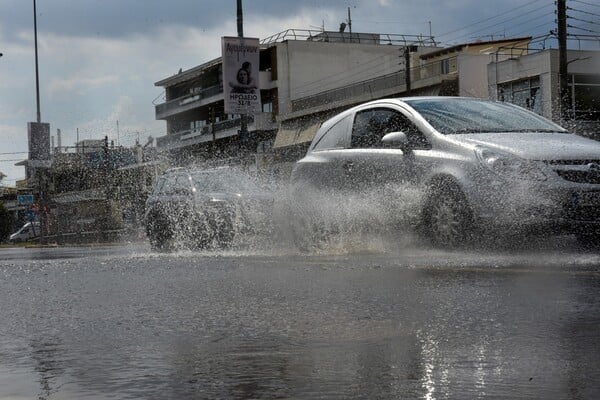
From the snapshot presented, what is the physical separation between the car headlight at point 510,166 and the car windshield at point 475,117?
709 millimetres

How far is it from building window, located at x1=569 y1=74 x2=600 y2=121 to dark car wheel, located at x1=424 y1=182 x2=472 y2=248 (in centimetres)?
3281

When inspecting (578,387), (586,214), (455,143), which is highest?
(455,143)

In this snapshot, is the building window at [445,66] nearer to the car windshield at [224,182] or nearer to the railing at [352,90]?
the railing at [352,90]

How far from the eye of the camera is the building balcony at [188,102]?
68.6 metres

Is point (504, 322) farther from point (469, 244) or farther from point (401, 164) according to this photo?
point (401, 164)

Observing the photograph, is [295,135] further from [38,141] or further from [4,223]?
[4,223]

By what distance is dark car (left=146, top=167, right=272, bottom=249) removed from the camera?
40.6 feet

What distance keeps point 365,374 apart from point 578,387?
0.75m

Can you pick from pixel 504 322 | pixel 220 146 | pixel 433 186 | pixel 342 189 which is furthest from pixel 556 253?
pixel 220 146

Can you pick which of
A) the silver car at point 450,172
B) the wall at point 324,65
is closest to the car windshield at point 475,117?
the silver car at point 450,172

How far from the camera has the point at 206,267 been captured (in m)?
8.24

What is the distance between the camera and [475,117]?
866 cm

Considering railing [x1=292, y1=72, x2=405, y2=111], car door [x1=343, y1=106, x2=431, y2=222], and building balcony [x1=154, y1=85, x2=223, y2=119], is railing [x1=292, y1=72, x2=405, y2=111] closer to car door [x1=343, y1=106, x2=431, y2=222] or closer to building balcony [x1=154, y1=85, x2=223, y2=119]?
building balcony [x1=154, y1=85, x2=223, y2=119]

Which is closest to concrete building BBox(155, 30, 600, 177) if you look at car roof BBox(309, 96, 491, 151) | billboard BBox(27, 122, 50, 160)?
billboard BBox(27, 122, 50, 160)
